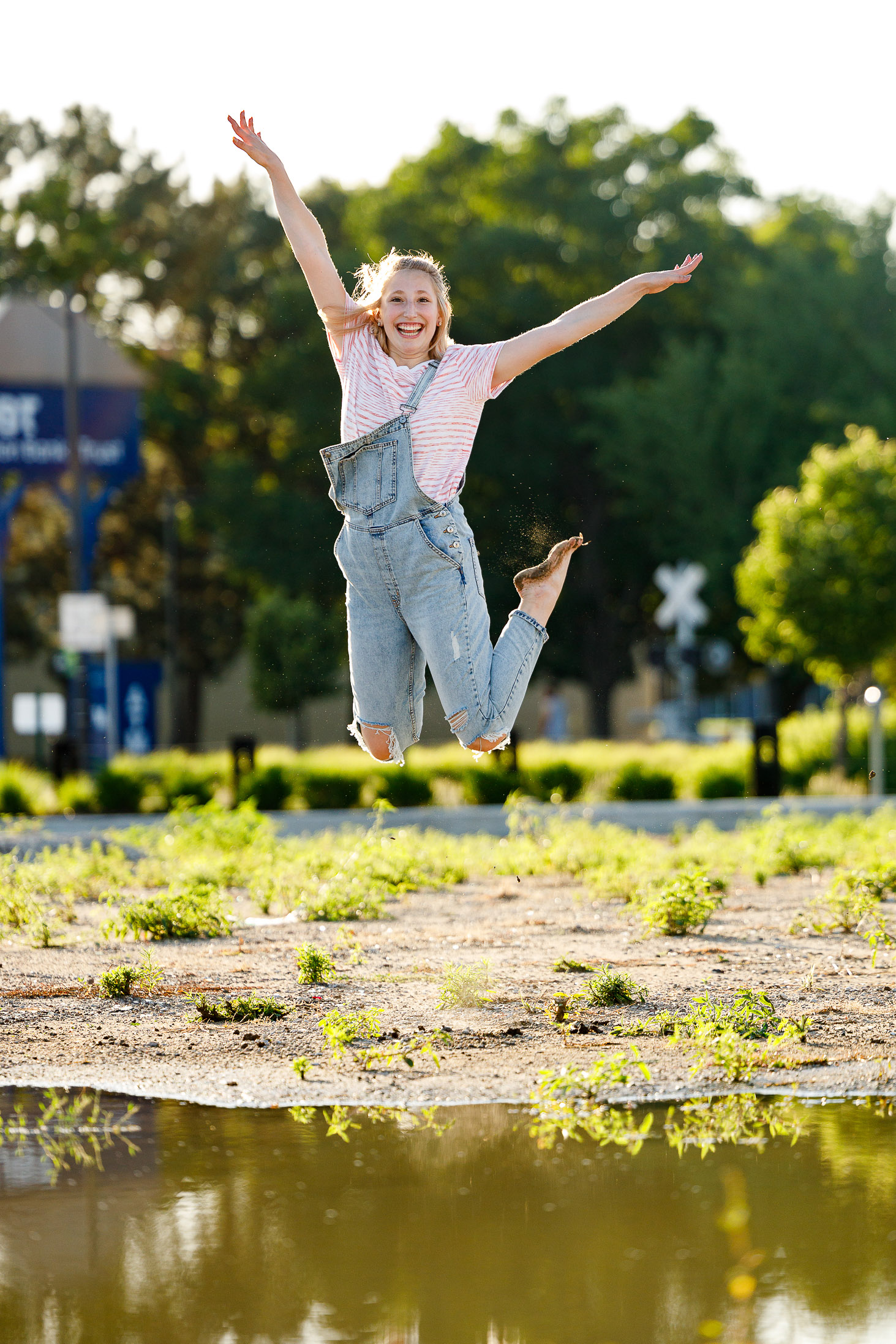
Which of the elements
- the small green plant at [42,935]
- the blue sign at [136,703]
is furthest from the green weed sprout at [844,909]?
the blue sign at [136,703]

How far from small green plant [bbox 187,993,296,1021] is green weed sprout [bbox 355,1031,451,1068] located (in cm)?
66

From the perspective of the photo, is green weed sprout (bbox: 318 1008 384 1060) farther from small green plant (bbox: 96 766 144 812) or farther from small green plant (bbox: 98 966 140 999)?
small green plant (bbox: 96 766 144 812)

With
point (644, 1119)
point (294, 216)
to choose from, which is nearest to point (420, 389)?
point (294, 216)

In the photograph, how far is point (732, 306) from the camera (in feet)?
125

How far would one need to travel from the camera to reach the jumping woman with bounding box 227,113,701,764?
5.72 m

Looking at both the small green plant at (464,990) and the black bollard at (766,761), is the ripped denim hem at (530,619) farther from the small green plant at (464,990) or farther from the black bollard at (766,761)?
the black bollard at (766,761)

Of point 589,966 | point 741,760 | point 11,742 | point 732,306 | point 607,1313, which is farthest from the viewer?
point 11,742

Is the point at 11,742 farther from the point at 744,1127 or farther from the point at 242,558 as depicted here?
the point at 744,1127

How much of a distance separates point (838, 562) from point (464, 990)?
15.6 meters

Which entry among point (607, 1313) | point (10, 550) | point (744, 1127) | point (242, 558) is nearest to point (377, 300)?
point (744, 1127)

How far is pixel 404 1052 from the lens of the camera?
16.7 feet

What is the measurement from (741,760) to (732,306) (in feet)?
73.2

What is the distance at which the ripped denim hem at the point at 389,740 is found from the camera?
19.7 ft

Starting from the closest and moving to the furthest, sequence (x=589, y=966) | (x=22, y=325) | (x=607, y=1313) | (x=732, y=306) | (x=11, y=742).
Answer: (x=607, y=1313)
(x=589, y=966)
(x=22, y=325)
(x=732, y=306)
(x=11, y=742)
